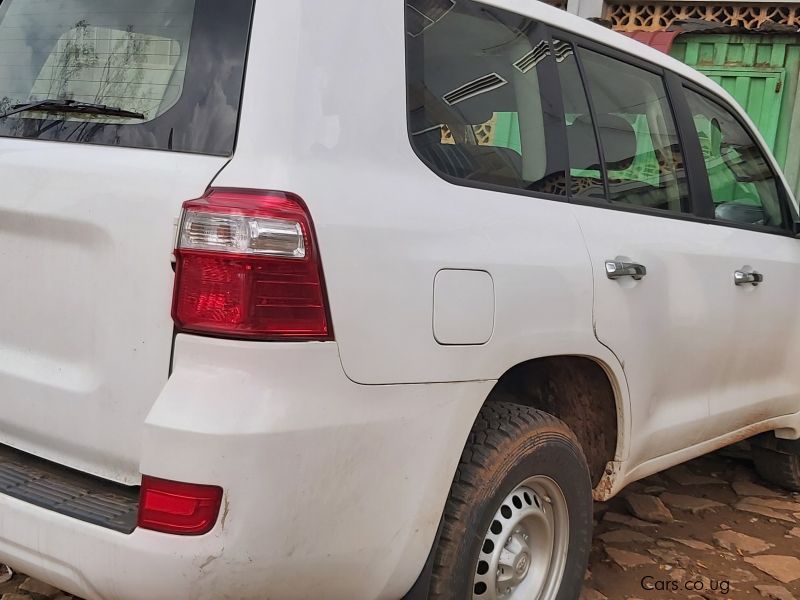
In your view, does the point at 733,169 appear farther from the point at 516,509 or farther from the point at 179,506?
the point at 179,506

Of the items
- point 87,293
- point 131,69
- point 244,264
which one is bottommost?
point 87,293

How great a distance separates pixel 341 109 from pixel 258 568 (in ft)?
3.17

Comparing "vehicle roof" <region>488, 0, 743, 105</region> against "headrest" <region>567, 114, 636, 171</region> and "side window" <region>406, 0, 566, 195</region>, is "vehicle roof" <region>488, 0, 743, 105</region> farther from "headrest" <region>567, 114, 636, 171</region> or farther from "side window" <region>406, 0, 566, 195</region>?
"headrest" <region>567, 114, 636, 171</region>

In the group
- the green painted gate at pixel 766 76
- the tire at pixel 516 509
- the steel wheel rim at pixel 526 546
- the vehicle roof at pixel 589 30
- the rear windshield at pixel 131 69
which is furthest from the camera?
the green painted gate at pixel 766 76

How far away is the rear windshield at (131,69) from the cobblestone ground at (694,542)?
5.35 feet

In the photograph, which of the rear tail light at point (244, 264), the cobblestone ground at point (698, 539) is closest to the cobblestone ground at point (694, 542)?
the cobblestone ground at point (698, 539)

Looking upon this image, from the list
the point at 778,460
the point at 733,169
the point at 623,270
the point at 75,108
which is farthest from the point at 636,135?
the point at 778,460

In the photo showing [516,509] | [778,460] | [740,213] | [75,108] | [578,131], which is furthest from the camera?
[778,460]

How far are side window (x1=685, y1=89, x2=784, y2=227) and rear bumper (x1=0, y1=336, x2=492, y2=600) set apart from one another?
1.93 metres

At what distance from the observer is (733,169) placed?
11.0 ft

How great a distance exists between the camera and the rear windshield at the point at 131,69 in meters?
1.69

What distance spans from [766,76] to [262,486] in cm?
672

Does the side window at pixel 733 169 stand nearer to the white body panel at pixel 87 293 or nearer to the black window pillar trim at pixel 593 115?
the black window pillar trim at pixel 593 115

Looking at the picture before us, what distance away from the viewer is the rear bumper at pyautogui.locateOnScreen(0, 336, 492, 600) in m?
1.55
